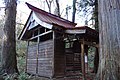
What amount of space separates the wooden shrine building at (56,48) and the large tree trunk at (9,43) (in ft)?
5.38

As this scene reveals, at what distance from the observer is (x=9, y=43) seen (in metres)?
9.57

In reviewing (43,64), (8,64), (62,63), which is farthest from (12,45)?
(62,63)

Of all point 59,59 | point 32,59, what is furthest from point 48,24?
point 32,59

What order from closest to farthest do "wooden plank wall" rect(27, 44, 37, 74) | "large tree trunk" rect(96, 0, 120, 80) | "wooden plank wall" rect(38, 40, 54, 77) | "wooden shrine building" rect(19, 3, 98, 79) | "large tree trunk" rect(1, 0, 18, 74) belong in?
1. "large tree trunk" rect(96, 0, 120, 80)
2. "wooden shrine building" rect(19, 3, 98, 79)
3. "large tree trunk" rect(1, 0, 18, 74)
4. "wooden plank wall" rect(38, 40, 54, 77)
5. "wooden plank wall" rect(27, 44, 37, 74)

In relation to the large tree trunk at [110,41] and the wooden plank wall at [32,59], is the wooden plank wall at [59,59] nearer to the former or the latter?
the wooden plank wall at [32,59]

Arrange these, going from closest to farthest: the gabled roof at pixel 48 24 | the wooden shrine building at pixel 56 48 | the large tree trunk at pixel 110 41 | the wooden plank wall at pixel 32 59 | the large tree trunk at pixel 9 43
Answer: the large tree trunk at pixel 110 41
the gabled roof at pixel 48 24
the wooden shrine building at pixel 56 48
the large tree trunk at pixel 9 43
the wooden plank wall at pixel 32 59

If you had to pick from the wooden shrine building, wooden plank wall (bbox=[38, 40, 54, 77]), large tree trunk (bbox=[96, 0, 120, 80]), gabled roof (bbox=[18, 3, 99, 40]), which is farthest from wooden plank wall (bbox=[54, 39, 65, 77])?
large tree trunk (bbox=[96, 0, 120, 80])

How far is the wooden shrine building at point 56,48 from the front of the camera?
8.94 meters

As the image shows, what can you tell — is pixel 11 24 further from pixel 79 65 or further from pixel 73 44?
pixel 79 65

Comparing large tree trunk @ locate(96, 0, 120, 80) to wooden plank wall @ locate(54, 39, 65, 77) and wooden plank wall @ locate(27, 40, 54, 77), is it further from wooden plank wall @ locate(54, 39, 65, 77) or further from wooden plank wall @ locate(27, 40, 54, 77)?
wooden plank wall @ locate(27, 40, 54, 77)

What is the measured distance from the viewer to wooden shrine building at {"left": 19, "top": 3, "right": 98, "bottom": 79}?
29.3 ft

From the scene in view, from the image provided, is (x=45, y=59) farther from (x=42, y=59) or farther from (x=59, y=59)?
(x=59, y=59)

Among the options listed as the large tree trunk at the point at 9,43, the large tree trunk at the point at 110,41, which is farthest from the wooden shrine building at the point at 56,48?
the large tree trunk at the point at 110,41

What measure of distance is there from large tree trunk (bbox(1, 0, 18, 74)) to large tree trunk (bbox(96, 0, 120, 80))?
218 inches
